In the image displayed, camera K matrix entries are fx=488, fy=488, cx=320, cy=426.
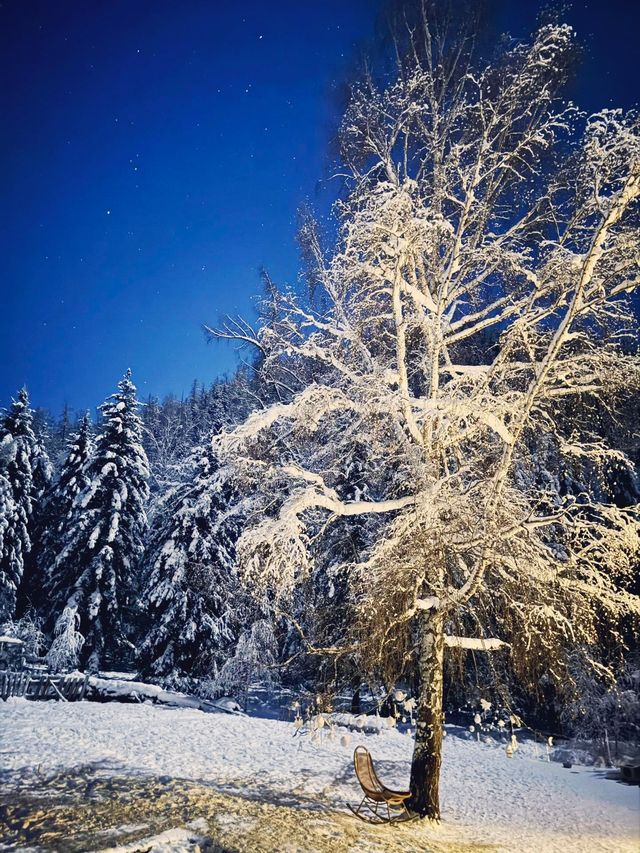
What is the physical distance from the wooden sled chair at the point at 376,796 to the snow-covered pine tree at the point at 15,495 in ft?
72.6

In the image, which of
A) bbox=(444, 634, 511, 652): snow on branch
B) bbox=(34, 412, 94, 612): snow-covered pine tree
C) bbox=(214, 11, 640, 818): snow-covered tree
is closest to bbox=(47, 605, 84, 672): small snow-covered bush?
bbox=(34, 412, 94, 612): snow-covered pine tree

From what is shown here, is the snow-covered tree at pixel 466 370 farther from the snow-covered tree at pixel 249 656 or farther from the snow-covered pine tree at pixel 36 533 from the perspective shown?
the snow-covered pine tree at pixel 36 533

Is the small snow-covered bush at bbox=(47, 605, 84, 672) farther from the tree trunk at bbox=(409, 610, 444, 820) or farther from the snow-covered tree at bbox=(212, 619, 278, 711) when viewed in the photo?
the tree trunk at bbox=(409, 610, 444, 820)

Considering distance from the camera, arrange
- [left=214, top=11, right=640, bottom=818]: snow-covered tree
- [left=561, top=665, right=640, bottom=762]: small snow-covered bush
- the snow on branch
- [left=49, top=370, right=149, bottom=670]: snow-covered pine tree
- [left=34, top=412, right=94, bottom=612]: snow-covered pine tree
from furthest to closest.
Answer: [left=34, top=412, right=94, bottom=612]: snow-covered pine tree → [left=49, top=370, right=149, bottom=670]: snow-covered pine tree → [left=561, top=665, right=640, bottom=762]: small snow-covered bush → the snow on branch → [left=214, top=11, right=640, bottom=818]: snow-covered tree

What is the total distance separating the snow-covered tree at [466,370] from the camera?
6613mm

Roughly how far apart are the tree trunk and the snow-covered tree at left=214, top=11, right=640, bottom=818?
31 millimetres

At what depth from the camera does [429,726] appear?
7430mm

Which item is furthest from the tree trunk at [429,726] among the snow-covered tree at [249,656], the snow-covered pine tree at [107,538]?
the snow-covered pine tree at [107,538]

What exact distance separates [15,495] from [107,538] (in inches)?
283

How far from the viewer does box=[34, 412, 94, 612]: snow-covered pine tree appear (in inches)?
933

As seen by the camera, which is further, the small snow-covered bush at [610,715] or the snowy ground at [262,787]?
the small snow-covered bush at [610,715]

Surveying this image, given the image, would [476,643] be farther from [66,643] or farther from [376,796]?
[66,643]

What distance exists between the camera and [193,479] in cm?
2177

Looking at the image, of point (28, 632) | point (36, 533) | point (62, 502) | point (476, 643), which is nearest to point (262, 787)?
point (476, 643)
